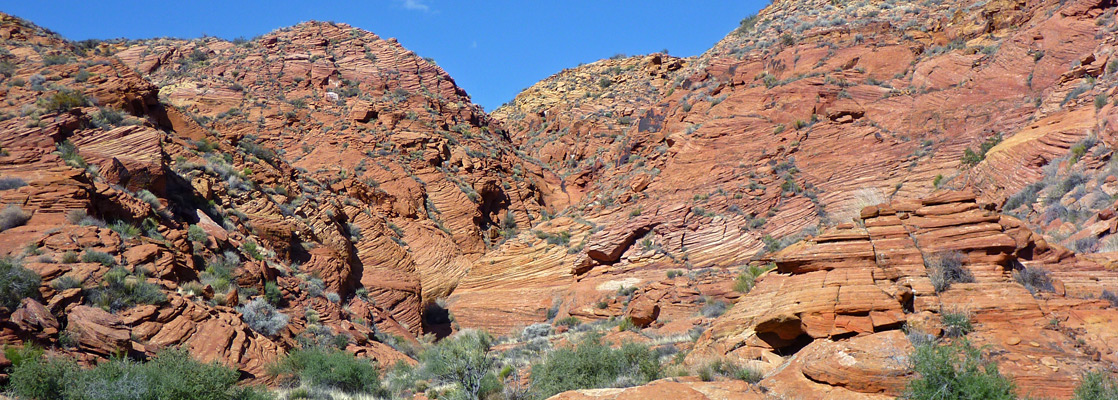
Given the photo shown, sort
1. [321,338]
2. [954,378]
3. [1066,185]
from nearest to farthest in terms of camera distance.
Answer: [954,378], [1066,185], [321,338]

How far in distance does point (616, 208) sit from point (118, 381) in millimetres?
20696

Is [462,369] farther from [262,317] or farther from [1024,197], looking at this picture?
[1024,197]

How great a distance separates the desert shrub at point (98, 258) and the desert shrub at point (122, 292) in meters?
0.20

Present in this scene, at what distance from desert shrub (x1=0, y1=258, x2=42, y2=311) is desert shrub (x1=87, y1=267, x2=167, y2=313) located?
951mm

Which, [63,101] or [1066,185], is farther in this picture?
[63,101]

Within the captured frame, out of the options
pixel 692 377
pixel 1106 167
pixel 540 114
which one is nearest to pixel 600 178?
pixel 540 114

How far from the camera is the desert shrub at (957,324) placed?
898 cm

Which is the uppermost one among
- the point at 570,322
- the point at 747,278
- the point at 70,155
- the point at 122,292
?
the point at 70,155

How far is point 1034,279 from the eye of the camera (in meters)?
9.90

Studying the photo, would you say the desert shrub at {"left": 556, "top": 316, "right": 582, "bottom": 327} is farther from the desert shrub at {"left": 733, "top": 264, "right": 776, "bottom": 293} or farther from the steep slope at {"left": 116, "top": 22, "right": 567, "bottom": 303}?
the steep slope at {"left": 116, "top": 22, "right": 567, "bottom": 303}

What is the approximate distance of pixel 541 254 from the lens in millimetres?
25828

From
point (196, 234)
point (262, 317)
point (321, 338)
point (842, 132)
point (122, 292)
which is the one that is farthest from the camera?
point (842, 132)

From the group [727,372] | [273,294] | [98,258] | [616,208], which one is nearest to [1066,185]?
[727,372]

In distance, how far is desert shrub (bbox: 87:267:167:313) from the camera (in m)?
10.9
